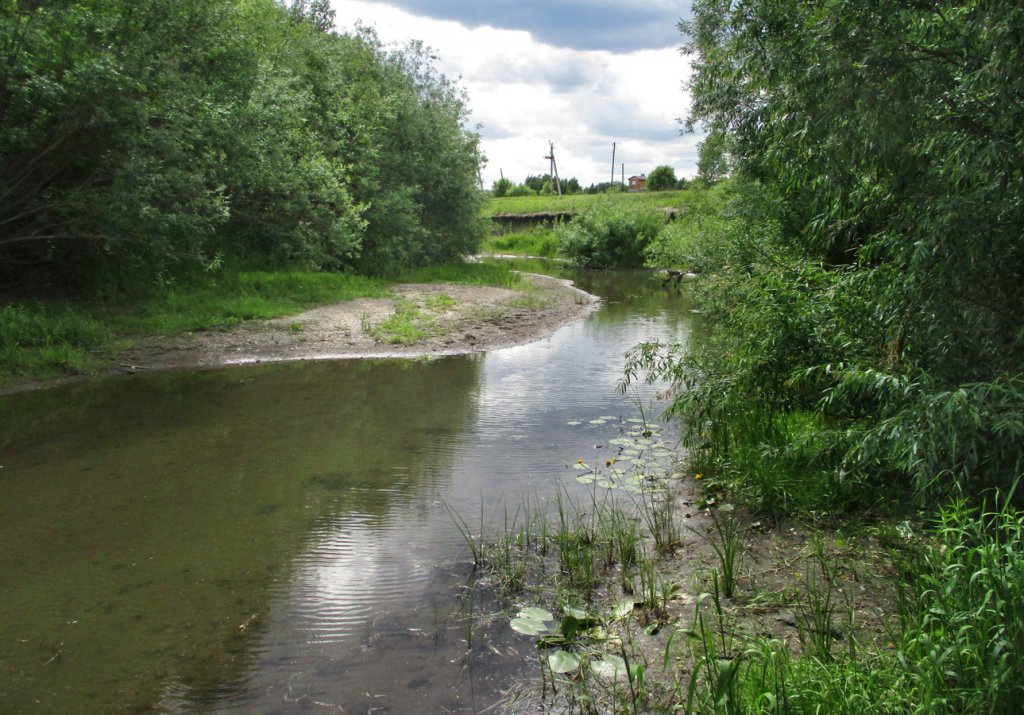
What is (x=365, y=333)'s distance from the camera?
1585cm

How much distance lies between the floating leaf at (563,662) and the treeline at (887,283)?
225 cm

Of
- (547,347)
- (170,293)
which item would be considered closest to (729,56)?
(547,347)

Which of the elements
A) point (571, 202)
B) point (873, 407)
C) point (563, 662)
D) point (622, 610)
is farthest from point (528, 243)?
point (563, 662)

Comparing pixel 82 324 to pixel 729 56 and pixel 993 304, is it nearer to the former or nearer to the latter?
pixel 729 56

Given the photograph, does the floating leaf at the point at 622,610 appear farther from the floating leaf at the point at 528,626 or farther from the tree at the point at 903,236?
the tree at the point at 903,236

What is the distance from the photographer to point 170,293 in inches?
615

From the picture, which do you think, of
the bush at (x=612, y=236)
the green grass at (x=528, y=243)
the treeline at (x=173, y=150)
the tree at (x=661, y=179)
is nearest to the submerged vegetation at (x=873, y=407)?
the treeline at (x=173, y=150)

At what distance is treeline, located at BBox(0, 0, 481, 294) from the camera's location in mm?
11328

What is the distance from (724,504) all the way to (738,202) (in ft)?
38.1

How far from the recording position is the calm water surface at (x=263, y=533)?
4.31 meters

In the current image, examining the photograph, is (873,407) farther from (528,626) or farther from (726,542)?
(528,626)

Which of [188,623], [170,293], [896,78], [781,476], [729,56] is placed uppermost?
[729,56]

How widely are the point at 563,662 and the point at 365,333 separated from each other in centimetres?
1233

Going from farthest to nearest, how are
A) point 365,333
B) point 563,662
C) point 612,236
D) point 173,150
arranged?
point 612,236, point 365,333, point 173,150, point 563,662
